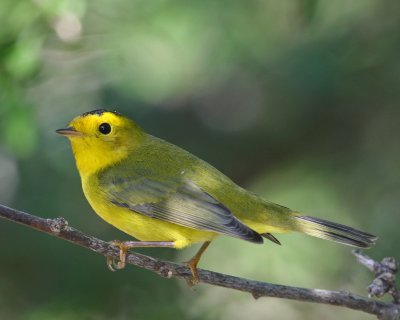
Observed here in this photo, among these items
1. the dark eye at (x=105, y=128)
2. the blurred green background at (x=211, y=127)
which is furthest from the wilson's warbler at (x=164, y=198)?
the blurred green background at (x=211, y=127)

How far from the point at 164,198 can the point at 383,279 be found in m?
1.25

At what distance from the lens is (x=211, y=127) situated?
719 centimetres

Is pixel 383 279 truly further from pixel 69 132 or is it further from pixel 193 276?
pixel 69 132

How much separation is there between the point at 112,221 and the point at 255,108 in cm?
302

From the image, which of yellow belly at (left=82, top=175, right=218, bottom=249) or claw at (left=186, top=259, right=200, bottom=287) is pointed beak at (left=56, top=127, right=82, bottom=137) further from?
claw at (left=186, top=259, right=200, bottom=287)

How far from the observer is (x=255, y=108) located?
7.25 m

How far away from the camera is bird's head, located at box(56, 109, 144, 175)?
4.81 metres

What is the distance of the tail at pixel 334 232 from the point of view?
14.5ft

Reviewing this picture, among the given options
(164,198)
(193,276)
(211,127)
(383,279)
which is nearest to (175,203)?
A: (164,198)

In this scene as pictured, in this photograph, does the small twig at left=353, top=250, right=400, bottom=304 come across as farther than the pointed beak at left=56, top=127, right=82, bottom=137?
No

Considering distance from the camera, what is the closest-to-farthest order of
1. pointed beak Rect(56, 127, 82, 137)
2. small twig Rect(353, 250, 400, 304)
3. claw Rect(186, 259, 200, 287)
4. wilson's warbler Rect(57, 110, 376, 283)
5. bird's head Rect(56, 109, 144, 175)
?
small twig Rect(353, 250, 400, 304)
claw Rect(186, 259, 200, 287)
wilson's warbler Rect(57, 110, 376, 283)
pointed beak Rect(56, 127, 82, 137)
bird's head Rect(56, 109, 144, 175)

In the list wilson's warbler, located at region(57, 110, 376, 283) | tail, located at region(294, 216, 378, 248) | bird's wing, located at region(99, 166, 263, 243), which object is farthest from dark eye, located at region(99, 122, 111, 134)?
tail, located at region(294, 216, 378, 248)

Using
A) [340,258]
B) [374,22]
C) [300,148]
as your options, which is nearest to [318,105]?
[300,148]

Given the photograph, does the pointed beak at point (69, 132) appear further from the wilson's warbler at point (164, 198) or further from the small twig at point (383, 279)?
the small twig at point (383, 279)
